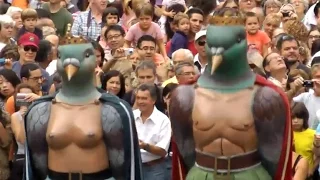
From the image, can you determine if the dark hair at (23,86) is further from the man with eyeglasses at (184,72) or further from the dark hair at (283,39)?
the dark hair at (283,39)

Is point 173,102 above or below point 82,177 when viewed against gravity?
above

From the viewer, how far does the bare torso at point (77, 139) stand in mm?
9281

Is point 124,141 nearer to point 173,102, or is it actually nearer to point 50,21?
Result: point 173,102

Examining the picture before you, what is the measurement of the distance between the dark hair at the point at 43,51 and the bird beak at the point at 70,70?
408 cm

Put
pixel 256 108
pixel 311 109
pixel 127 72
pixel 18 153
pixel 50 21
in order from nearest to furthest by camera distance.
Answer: pixel 256 108 → pixel 18 153 → pixel 311 109 → pixel 127 72 → pixel 50 21

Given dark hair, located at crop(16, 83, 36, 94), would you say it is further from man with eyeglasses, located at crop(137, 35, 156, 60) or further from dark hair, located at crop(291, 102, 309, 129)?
dark hair, located at crop(291, 102, 309, 129)

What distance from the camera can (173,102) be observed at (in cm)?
918

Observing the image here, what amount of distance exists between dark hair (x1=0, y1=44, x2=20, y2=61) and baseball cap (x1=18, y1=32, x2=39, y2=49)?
0.29 ft

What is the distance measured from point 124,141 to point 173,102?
48 centimetres

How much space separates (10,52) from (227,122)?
16.0 ft

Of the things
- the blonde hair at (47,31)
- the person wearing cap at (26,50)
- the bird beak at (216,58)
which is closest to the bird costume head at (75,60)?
the bird beak at (216,58)

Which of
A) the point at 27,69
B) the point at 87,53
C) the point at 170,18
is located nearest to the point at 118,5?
the point at 170,18

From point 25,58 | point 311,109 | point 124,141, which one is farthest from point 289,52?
point 124,141

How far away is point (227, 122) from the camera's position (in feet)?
29.3
